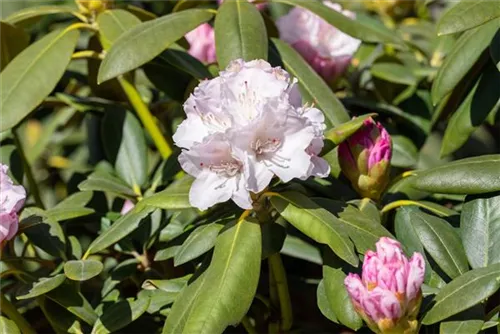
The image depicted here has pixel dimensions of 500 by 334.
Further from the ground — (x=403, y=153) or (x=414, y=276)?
(x=414, y=276)

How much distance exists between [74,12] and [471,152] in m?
0.93

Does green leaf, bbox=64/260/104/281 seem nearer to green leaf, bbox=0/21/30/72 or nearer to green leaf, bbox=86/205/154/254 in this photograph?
green leaf, bbox=86/205/154/254

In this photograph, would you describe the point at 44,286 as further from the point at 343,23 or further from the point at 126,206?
the point at 343,23

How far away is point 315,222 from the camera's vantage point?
47.9 inches

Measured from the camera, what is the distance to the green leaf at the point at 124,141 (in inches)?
68.8

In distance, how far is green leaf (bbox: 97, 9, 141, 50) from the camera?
1.58m

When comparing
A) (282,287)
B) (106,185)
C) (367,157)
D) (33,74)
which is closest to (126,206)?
(106,185)

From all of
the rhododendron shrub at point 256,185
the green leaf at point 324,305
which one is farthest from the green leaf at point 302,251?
the green leaf at point 324,305

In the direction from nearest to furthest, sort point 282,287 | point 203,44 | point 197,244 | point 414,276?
1. point 414,276
2. point 197,244
3. point 282,287
4. point 203,44

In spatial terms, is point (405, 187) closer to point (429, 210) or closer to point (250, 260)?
point (429, 210)

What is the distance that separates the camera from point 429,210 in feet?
4.83

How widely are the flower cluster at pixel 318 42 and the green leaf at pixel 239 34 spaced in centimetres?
27

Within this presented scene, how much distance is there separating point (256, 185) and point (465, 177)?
30cm

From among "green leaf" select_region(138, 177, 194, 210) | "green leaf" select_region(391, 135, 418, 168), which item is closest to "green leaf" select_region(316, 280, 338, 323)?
"green leaf" select_region(138, 177, 194, 210)
